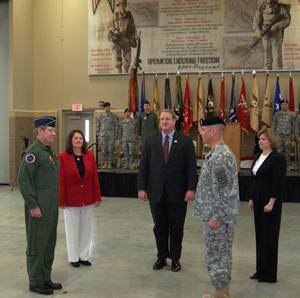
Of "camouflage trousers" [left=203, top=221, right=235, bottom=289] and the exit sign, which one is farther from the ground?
the exit sign

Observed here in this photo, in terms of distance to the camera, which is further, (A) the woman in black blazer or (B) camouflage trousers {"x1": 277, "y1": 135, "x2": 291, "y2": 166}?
(B) camouflage trousers {"x1": 277, "y1": 135, "x2": 291, "y2": 166}

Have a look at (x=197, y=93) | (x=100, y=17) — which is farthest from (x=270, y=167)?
(x=100, y=17)

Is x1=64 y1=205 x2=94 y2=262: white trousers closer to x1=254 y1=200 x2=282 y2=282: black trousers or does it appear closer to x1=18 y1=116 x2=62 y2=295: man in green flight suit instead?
x1=18 y1=116 x2=62 y2=295: man in green flight suit

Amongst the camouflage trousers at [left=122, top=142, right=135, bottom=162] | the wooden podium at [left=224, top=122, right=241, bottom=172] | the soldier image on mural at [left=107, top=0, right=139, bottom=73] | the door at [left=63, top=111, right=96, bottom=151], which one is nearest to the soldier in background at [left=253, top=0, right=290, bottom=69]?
the wooden podium at [left=224, top=122, right=241, bottom=172]

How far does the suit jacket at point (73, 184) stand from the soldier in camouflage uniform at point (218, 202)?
1505 mm

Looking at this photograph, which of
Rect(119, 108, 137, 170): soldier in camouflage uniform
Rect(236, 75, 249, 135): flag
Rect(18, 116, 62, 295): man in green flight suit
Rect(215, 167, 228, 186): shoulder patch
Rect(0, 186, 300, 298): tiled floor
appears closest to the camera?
Rect(215, 167, 228, 186): shoulder patch

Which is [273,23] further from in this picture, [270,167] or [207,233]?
[207,233]

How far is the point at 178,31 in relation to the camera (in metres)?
11.2

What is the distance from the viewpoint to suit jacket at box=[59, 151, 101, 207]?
412 centimetres

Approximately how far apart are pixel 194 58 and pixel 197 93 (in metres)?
0.99

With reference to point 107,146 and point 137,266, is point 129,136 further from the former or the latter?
point 137,266

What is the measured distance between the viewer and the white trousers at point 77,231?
4.14 meters

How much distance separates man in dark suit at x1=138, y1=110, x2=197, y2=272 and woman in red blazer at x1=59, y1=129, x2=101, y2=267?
569 millimetres

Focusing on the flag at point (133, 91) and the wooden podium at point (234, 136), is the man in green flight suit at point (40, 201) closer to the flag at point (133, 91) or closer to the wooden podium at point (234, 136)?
the wooden podium at point (234, 136)
